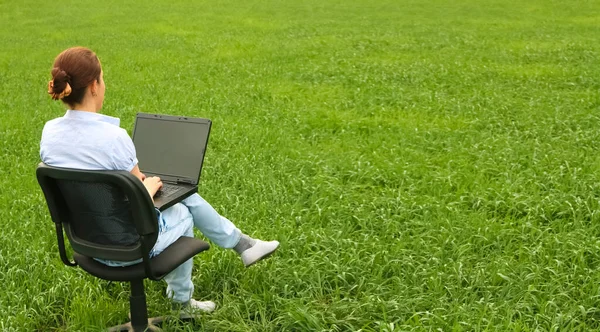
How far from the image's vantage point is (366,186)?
21.5 feet

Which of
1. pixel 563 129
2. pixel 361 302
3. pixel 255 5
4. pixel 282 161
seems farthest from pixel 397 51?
pixel 255 5

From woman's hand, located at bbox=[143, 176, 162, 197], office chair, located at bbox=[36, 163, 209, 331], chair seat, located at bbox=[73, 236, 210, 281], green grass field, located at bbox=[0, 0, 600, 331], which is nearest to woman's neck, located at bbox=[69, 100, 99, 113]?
office chair, located at bbox=[36, 163, 209, 331]

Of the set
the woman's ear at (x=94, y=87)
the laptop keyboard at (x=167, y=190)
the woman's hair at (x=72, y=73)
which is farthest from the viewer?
the laptop keyboard at (x=167, y=190)

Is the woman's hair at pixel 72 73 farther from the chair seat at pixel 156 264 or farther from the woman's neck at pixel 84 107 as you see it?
the chair seat at pixel 156 264

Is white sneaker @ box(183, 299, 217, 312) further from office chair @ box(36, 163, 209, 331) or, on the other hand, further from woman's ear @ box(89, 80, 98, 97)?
woman's ear @ box(89, 80, 98, 97)

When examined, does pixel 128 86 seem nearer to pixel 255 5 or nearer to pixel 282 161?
pixel 282 161

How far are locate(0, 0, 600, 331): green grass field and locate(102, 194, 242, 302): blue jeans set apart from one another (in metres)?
0.29

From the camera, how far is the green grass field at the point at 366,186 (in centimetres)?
427

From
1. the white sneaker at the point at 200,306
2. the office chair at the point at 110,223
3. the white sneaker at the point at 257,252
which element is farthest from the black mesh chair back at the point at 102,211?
the white sneaker at the point at 257,252

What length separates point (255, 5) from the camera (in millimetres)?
31453

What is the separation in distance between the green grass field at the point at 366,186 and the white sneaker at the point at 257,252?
25 cm

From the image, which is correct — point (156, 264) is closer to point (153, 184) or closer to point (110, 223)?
point (110, 223)

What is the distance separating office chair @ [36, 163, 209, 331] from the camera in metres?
3.20

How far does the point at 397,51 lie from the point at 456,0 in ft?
58.2
